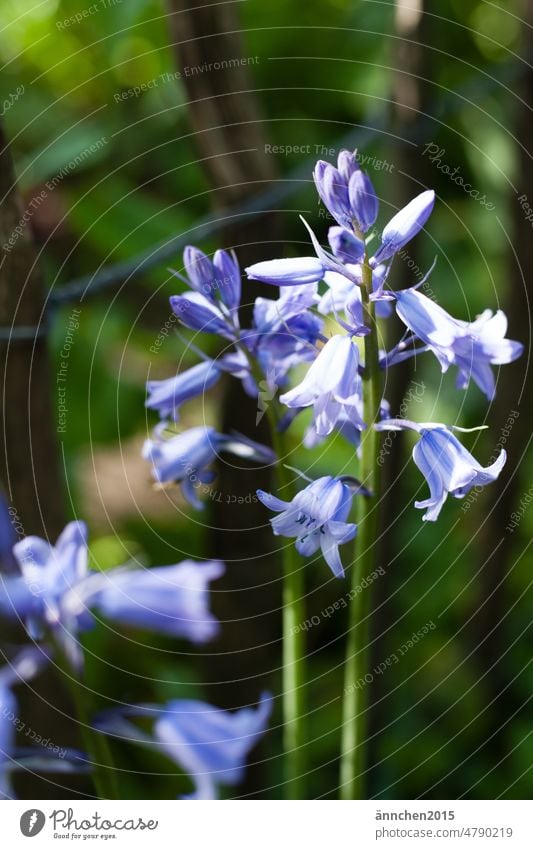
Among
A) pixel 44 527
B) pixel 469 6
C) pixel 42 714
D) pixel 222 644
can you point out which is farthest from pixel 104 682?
pixel 469 6

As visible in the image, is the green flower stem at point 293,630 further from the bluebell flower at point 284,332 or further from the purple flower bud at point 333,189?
the purple flower bud at point 333,189

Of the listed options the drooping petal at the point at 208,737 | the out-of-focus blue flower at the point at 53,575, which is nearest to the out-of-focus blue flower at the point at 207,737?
the drooping petal at the point at 208,737

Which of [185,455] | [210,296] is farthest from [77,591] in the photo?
[210,296]

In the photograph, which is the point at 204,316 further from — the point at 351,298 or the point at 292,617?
the point at 292,617

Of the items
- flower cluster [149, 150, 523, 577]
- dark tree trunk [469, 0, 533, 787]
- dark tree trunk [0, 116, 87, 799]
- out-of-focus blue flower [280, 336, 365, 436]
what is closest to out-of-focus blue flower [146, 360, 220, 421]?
flower cluster [149, 150, 523, 577]

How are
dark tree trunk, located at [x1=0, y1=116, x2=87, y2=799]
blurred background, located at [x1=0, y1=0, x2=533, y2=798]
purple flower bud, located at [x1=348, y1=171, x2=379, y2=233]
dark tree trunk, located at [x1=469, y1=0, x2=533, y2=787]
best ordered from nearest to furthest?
purple flower bud, located at [x1=348, y1=171, x2=379, y2=233] → dark tree trunk, located at [x1=0, y1=116, x2=87, y2=799] → blurred background, located at [x1=0, y1=0, x2=533, y2=798] → dark tree trunk, located at [x1=469, y1=0, x2=533, y2=787]

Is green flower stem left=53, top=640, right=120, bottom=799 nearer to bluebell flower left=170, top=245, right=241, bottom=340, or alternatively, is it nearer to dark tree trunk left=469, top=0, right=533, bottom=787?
bluebell flower left=170, top=245, right=241, bottom=340
